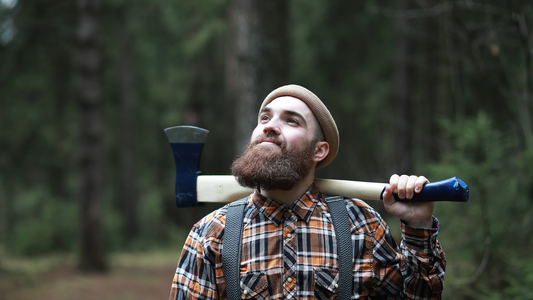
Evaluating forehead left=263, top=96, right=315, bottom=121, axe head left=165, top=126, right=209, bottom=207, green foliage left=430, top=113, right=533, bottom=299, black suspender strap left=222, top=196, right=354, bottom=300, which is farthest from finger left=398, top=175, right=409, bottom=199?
green foliage left=430, top=113, right=533, bottom=299

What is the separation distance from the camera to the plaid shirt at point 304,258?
217 cm

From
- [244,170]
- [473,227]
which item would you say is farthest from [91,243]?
[244,170]

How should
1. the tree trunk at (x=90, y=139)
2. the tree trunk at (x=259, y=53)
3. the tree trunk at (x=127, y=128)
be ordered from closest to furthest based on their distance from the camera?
the tree trunk at (x=259, y=53)
the tree trunk at (x=90, y=139)
the tree trunk at (x=127, y=128)

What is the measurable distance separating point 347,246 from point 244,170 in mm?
640

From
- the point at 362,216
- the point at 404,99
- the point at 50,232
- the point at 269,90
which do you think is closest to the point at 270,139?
the point at 362,216

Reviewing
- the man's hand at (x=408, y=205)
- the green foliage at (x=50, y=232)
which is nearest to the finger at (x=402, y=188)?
the man's hand at (x=408, y=205)

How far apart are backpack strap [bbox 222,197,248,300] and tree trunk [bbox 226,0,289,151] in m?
2.53

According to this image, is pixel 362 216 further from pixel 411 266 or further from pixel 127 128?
pixel 127 128

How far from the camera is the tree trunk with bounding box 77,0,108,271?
985 centimetres

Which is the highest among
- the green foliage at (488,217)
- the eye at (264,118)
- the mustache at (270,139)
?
the eye at (264,118)

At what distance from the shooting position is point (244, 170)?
2.31m

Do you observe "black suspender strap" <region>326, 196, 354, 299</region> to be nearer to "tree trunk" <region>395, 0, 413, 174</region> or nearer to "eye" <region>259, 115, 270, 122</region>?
"eye" <region>259, 115, 270, 122</region>

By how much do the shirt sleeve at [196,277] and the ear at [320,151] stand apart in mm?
748

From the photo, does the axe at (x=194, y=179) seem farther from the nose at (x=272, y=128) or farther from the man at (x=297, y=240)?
the nose at (x=272, y=128)
